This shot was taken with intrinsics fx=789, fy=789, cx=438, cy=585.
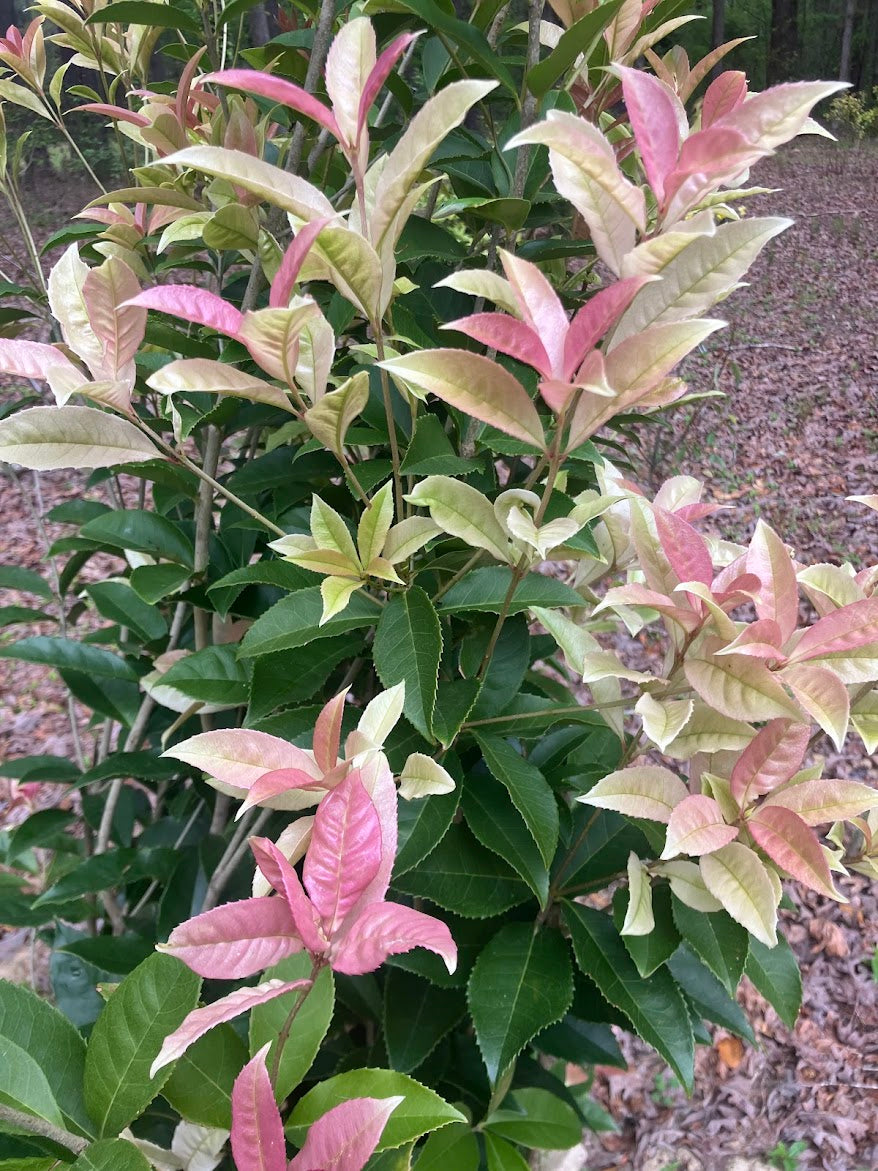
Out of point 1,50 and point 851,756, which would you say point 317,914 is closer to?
point 1,50

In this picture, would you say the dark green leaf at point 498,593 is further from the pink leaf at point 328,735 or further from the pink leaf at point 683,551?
the pink leaf at point 328,735

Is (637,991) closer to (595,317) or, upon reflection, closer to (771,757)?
(771,757)

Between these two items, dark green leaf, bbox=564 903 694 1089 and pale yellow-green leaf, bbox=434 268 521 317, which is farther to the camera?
dark green leaf, bbox=564 903 694 1089

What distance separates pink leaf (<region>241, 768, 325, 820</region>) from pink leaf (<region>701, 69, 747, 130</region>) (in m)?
0.75

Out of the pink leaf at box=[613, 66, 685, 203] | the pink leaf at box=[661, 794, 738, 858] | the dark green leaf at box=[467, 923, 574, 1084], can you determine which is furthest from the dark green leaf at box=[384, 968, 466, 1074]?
the pink leaf at box=[613, 66, 685, 203]

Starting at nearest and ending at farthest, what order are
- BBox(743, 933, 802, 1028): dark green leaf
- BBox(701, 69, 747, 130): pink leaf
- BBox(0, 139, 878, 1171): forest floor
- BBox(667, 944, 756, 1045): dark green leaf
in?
1. BBox(701, 69, 747, 130): pink leaf
2. BBox(743, 933, 802, 1028): dark green leaf
3. BBox(667, 944, 756, 1045): dark green leaf
4. BBox(0, 139, 878, 1171): forest floor

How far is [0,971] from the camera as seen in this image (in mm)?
1982

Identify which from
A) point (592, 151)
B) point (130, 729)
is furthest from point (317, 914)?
point (130, 729)

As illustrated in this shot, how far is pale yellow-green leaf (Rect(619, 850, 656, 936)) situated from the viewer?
2.66 feet

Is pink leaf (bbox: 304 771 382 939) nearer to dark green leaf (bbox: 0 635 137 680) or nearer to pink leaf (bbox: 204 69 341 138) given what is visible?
pink leaf (bbox: 204 69 341 138)

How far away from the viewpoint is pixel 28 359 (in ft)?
2.28

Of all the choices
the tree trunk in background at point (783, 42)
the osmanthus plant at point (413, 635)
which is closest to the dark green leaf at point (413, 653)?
the osmanthus plant at point (413, 635)

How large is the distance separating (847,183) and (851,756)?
9674mm

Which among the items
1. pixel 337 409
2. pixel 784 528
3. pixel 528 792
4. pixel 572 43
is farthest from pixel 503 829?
pixel 784 528
